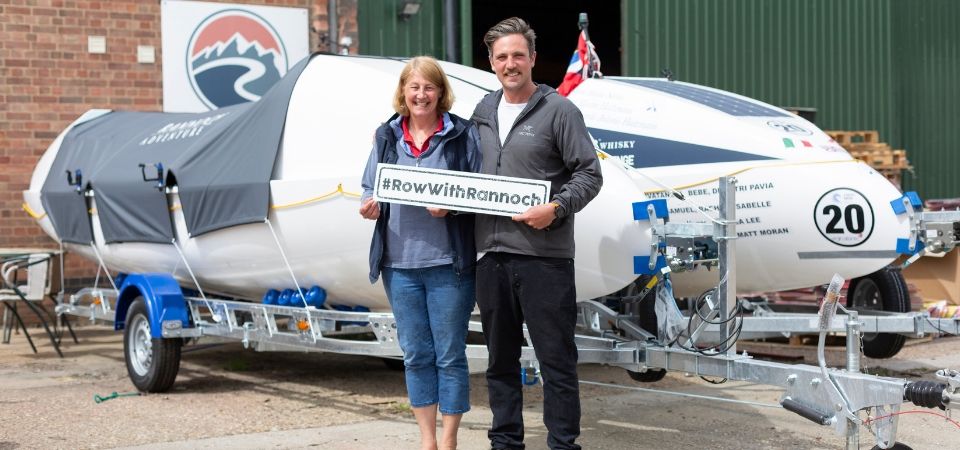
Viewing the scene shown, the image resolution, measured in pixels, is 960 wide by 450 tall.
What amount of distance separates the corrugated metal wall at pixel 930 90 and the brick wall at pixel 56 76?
10750 millimetres

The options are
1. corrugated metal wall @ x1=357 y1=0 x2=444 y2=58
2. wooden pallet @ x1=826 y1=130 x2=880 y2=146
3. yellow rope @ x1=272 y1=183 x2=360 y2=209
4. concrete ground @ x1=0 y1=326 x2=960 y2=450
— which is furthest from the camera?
wooden pallet @ x1=826 y1=130 x2=880 y2=146

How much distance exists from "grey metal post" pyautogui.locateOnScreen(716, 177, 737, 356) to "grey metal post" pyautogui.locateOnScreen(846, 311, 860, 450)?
922 mm

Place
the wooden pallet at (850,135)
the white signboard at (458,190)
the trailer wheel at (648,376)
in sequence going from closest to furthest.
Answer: the white signboard at (458,190)
the trailer wheel at (648,376)
the wooden pallet at (850,135)

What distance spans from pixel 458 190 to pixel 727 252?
1.63 metres

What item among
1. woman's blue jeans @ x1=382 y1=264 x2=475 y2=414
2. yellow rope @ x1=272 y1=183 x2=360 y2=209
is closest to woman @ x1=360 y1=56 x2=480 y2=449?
woman's blue jeans @ x1=382 y1=264 x2=475 y2=414

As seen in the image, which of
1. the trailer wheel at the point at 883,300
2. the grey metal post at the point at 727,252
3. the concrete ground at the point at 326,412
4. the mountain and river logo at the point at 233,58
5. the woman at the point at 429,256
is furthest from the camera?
the mountain and river logo at the point at 233,58

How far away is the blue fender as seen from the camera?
7914 millimetres

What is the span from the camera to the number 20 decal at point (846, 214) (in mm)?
7547

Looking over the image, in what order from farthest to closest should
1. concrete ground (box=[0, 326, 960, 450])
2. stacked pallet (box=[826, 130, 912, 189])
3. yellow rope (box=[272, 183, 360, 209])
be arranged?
stacked pallet (box=[826, 130, 912, 189]), yellow rope (box=[272, 183, 360, 209]), concrete ground (box=[0, 326, 960, 450])

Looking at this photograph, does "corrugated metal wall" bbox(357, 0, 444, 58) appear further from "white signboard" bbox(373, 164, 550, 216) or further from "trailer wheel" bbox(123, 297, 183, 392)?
"white signboard" bbox(373, 164, 550, 216)

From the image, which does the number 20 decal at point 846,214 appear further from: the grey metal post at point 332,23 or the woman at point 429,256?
the grey metal post at point 332,23

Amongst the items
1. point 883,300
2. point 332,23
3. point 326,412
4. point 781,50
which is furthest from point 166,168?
point 781,50

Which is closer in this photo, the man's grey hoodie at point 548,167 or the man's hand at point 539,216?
the man's hand at point 539,216

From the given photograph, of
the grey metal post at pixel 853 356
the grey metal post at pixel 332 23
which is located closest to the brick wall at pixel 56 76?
the grey metal post at pixel 332 23
